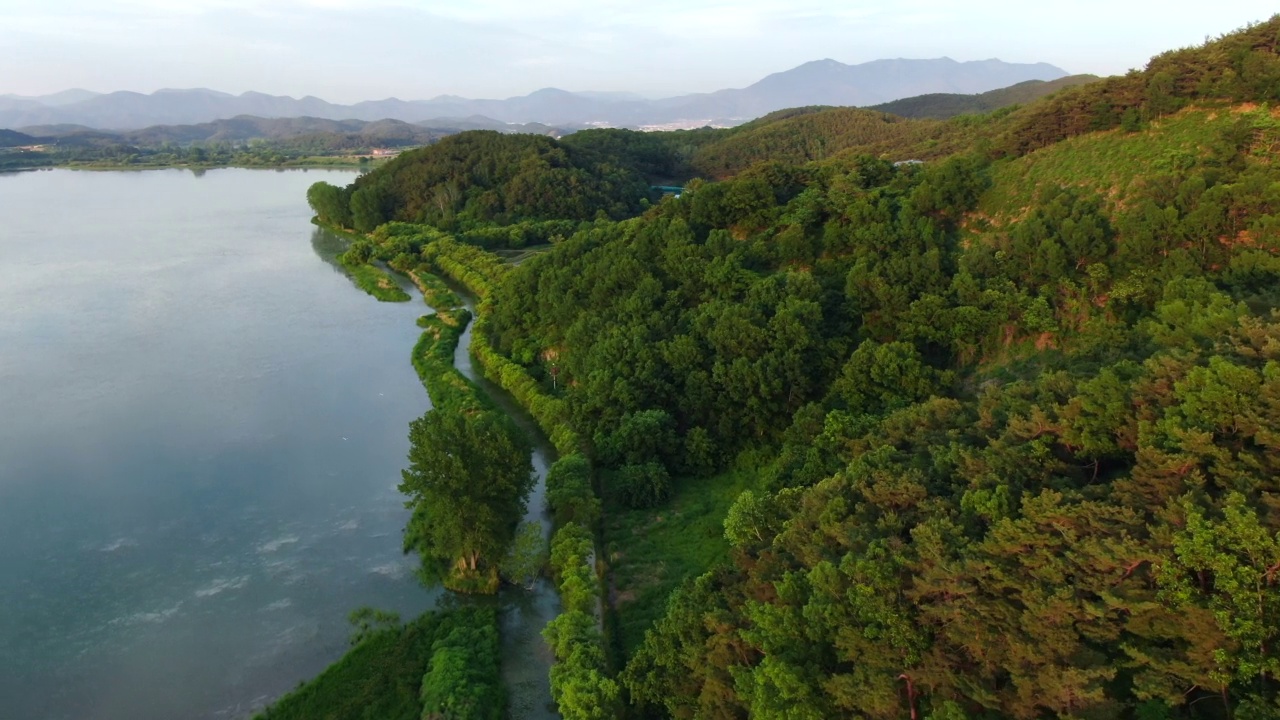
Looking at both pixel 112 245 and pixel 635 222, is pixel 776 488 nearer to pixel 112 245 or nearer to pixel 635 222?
pixel 635 222

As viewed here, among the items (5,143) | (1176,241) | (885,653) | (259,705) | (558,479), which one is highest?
(5,143)

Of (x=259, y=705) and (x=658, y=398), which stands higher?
(x=658, y=398)

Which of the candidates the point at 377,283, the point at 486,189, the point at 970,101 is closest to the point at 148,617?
the point at 377,283

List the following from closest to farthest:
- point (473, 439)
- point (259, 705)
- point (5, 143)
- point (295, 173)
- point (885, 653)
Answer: point (885, 653) < point (259, 705) < point (473, 439) < point (295, 173) < point (5, 143)

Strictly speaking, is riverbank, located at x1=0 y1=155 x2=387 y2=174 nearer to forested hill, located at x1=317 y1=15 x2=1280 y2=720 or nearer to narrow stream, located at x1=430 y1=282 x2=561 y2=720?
forested hill, located at x1=317 y1=15 x2=1280 y2=720

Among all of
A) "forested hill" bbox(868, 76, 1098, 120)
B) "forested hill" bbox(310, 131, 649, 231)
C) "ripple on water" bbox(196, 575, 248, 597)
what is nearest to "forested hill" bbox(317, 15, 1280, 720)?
"ripple on water" bbox(196, 575, 248, 597)

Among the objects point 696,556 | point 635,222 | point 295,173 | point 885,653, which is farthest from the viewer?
point 295,173

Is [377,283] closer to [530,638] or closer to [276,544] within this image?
[276,544]

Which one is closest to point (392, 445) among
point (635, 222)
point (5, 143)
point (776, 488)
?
point (776, 488)
